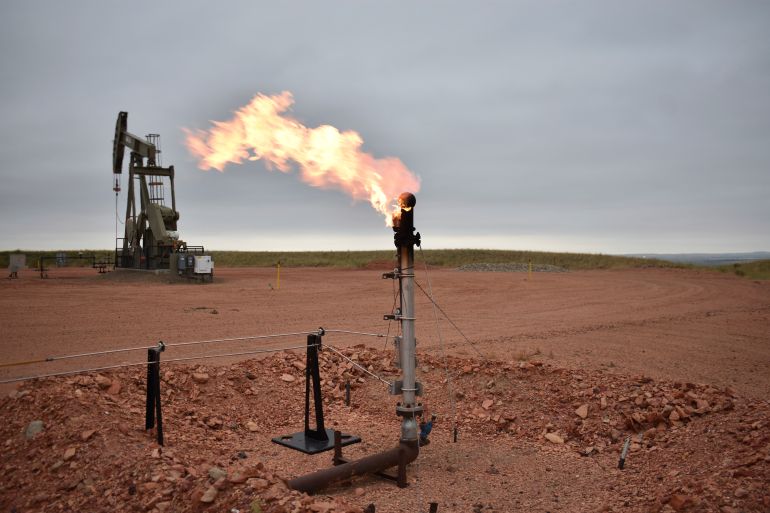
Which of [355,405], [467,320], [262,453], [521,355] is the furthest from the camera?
[467,320]

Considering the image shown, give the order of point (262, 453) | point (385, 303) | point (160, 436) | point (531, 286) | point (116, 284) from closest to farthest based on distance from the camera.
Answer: point (160, 436) < point (262, 453) < point (385, 303) < point (116, 284) < point (531, 286)

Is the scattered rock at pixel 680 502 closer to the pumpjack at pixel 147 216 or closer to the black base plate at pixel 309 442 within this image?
the black base plate at pixel 309 442

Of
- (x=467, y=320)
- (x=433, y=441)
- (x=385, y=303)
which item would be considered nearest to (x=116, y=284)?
(x=385, y=303)

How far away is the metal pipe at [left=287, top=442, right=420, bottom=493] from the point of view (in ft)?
21.7

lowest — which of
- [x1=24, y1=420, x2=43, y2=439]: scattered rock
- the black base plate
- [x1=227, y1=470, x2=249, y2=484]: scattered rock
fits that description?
the black base plate

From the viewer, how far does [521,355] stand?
43.4 ft

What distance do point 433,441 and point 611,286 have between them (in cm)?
3069

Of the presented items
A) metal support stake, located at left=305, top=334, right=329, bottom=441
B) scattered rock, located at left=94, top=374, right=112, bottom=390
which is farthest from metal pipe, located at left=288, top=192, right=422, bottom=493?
scattered rock, located at left=94, top=374, right=112, bottom=390

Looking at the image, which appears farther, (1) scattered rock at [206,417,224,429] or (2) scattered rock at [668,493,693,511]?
(1) scattered rock at [206,417,224,429]

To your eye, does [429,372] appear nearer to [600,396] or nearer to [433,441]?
[433,441]

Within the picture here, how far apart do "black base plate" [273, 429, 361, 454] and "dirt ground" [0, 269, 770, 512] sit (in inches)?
9.5

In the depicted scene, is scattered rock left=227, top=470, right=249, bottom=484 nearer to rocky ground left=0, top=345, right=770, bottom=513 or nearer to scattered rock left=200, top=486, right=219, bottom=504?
rocky ground left=0, top=345, right=770, bottom=513

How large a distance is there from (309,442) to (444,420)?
266 centimetres

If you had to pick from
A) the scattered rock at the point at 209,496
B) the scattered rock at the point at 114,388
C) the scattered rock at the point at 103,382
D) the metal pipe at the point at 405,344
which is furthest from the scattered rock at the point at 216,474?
the scattered rock at the point at 103,382
